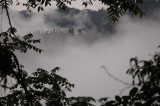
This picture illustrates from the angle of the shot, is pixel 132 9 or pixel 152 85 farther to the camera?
pixel 132 9

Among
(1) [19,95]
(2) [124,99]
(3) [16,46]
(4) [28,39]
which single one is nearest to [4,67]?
(2) [124,99]

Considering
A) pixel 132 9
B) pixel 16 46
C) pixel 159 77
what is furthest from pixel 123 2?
pixel 16 46

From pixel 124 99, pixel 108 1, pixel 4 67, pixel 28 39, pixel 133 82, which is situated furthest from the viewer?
pixel 28 39

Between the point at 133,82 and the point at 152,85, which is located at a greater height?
the point at 152,85

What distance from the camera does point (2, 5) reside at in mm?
5305

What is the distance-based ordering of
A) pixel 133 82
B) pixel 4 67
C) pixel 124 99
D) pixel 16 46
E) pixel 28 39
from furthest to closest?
1. pixel 28 39
2. pixel 16 46
3. pixel 4 67
4. pixel 124 99
5. pixel 133 82

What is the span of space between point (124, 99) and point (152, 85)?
38cm

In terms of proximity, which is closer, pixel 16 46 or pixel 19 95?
pixel 19 95

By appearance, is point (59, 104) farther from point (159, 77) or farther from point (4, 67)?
point (159, 77)

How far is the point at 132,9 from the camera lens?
2.77 m

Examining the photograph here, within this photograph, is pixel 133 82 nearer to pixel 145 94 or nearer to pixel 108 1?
pixel 145 94

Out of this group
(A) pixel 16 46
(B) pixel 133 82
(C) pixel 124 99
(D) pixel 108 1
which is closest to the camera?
(B) pixel 133 82

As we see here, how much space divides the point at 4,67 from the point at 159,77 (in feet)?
6.33

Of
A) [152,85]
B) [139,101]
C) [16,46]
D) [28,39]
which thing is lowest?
[139,101]
